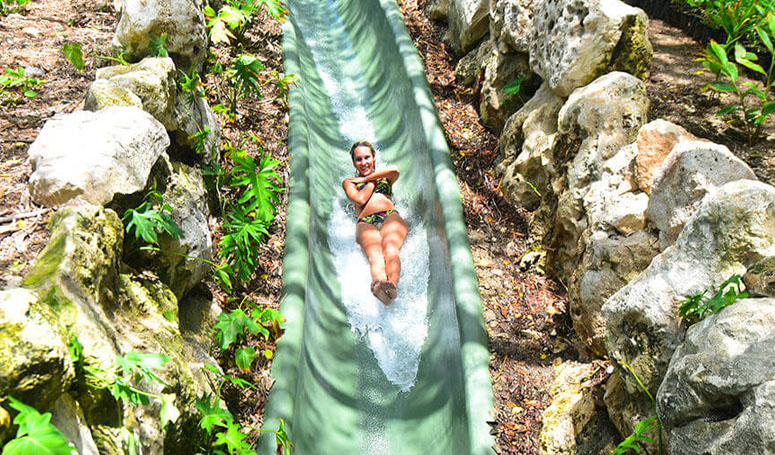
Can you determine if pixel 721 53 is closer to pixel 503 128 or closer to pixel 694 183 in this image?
pixel 694 183

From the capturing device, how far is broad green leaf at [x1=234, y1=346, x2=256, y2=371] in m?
3.02

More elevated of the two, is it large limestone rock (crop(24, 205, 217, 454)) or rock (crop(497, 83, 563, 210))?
large limestone rock (crop(24, 205, 217, 454))

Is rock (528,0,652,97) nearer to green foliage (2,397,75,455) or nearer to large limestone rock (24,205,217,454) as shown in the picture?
large limestone rock (24,205,217,454)

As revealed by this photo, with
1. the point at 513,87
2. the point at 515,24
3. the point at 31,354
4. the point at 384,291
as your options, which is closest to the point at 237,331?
the point at 384,291

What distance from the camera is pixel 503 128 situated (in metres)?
5.04

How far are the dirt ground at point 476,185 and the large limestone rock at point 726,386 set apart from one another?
1.09 metres

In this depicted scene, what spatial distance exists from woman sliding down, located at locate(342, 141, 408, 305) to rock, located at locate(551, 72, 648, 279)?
1.18m

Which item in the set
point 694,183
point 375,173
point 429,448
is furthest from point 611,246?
point 375,173

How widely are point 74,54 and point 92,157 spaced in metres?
1.45

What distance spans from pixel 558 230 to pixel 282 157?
7.56 ft

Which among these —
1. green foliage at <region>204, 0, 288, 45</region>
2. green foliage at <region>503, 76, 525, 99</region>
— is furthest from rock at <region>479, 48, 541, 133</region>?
green foliage at <region>204, 0, 288, 45</region>

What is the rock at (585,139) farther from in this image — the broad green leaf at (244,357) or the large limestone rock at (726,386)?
the broad green leaf at (244,357)

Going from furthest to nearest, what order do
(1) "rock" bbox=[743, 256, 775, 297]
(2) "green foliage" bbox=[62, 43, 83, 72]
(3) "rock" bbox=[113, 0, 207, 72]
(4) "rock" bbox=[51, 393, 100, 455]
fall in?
(3) "rock" bbox=[113, 0, 207, 72] → (2) "green foliage" bbox=[62, 43, 83, 72] → (1) "rock" bbox=[743, 256, 775, 297] → (4) "rock" bbox=[51, 393, 100, 455]

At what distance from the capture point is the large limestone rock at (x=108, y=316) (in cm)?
180
